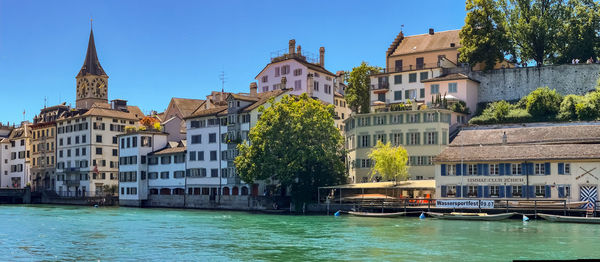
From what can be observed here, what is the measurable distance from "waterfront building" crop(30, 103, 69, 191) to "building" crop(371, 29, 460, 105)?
6379 cm

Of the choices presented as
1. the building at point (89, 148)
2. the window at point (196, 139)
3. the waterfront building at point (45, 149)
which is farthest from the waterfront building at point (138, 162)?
the waterfront building at point (45, 149)

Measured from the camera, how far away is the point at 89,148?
120938mm

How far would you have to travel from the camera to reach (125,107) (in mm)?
135000

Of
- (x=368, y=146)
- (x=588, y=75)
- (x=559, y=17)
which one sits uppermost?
(x=559, y=17)

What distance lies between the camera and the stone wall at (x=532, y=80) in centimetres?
8200

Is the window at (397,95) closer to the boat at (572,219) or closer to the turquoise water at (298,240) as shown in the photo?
the turquoise water at (298,240)

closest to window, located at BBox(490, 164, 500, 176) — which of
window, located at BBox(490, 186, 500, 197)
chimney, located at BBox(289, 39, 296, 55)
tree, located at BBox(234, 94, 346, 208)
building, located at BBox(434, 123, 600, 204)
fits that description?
building, located at BBox(434, 123, 600, 204)

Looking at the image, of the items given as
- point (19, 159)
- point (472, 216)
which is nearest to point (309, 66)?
point (472, 216)

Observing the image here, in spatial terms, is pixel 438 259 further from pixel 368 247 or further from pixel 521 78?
pixel 521 78

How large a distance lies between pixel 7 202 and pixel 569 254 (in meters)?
106

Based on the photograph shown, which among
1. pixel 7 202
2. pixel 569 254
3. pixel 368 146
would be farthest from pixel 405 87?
pixel 7 202

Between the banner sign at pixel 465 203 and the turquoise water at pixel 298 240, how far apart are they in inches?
159

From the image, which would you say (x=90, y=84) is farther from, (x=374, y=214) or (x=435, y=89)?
(x=374, y=214)

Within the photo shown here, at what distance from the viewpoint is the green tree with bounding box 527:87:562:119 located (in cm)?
7869
